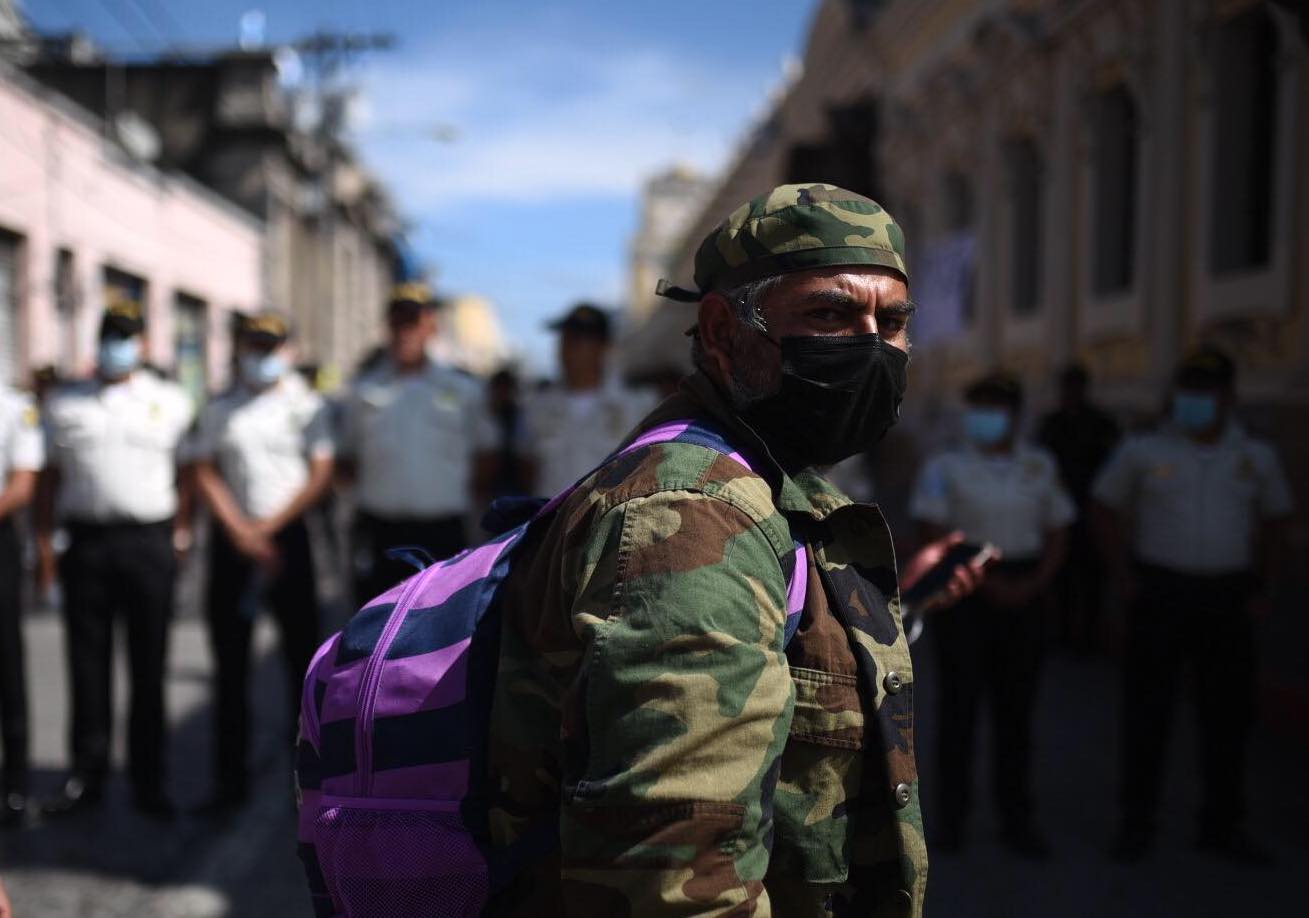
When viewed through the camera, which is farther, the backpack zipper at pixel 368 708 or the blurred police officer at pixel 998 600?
the blurred police officer at pixel 998 600

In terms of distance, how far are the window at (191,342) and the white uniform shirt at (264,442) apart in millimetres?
15567

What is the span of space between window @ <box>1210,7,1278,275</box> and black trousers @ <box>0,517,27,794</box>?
25.2ft

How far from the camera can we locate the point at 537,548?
1562 millimetres

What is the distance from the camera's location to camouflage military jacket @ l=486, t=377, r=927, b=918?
1.24 metres

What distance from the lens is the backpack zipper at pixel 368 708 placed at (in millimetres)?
1492

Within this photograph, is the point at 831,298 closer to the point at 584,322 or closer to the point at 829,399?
the point at 829,399

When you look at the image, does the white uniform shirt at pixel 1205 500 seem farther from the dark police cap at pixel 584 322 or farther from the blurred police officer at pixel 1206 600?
the dark police cap at pixel 584 322

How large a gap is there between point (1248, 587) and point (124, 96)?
23.8 m

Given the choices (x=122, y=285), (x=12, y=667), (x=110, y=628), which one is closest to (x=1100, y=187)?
(x=110, y=628)

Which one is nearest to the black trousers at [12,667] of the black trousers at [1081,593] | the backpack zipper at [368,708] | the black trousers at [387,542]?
the black trousers at [387,542]

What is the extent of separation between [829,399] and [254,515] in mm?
3788

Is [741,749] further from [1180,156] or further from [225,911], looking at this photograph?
[1180,156]

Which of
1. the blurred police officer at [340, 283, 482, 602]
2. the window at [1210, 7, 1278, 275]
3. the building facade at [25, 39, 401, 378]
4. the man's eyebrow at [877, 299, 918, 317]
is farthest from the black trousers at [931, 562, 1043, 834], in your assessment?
the building facade at [25, 39, 401, 378]

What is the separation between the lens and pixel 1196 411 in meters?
4.59
